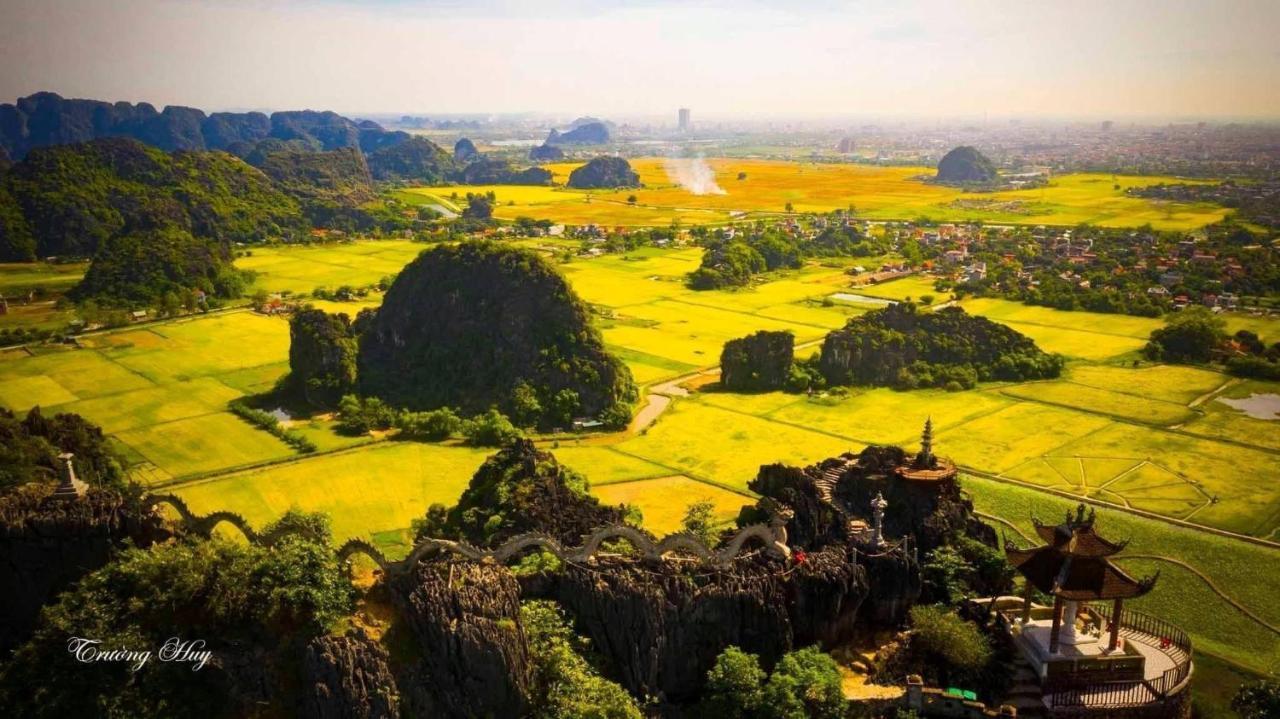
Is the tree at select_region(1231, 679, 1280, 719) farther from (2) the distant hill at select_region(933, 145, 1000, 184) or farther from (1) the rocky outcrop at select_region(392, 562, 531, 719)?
(2) the distant hill at select_region(933, 145, 1000, 184)

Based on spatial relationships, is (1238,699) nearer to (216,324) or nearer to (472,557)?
(472,557)

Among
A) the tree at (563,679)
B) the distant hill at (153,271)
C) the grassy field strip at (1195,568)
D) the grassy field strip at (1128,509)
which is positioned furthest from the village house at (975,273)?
the tree at (563,679)

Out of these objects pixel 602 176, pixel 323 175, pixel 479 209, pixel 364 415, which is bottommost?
pixel 364 415

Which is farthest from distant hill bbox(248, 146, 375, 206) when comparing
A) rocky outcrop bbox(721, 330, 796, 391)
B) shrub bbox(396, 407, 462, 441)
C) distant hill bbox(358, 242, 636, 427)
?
shrub bbox(396, 407, 462, 441)

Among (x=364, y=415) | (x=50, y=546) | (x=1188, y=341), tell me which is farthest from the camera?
(x=1188, y=341)

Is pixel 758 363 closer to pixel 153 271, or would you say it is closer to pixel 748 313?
pixel 748 313

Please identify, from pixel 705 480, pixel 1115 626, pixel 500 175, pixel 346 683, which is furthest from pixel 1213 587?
pixel 500 175

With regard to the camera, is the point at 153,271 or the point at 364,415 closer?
the point at 364,415
